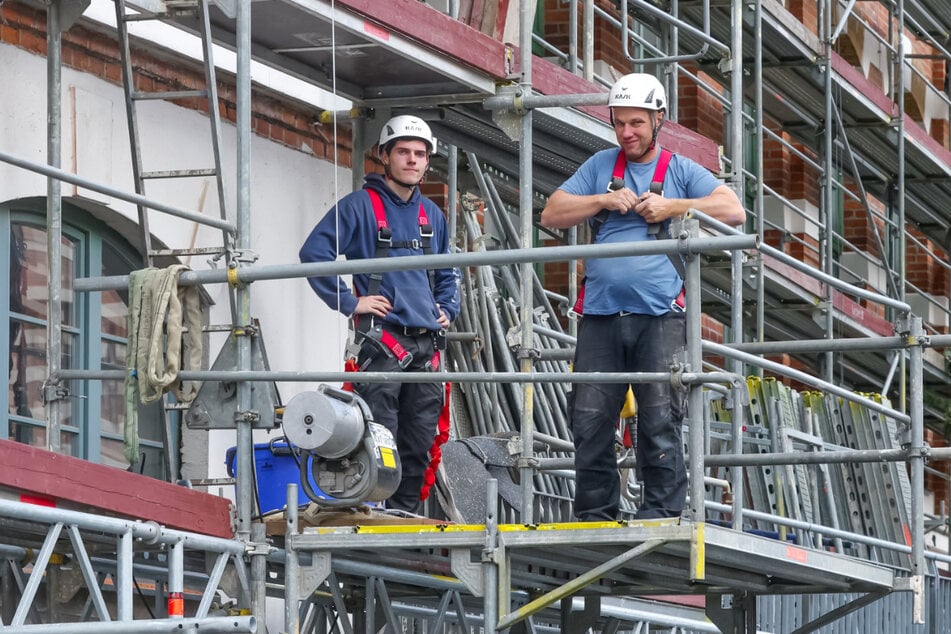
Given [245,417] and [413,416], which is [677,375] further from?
[413,416]

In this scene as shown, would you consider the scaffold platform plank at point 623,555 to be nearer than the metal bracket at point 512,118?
Yes

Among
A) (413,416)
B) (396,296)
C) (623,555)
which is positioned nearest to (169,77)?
(396,296)

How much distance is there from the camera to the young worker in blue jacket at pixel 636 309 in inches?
356

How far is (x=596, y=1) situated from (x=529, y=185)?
6586 millimetres

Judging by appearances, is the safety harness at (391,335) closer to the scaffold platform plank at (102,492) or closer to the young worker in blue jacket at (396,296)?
the young worker in blue jacket at (396,296)

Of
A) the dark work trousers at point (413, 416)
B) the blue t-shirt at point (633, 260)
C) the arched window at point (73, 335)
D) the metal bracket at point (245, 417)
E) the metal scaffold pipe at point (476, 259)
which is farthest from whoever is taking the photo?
the arched window at point (73, 335)

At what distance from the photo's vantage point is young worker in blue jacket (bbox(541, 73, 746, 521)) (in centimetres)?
905

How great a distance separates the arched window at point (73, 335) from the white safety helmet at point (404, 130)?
190cm

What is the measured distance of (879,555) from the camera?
1655 cm

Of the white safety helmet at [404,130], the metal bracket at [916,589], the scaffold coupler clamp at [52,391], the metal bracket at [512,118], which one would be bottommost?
the metal bracket at [916,589]

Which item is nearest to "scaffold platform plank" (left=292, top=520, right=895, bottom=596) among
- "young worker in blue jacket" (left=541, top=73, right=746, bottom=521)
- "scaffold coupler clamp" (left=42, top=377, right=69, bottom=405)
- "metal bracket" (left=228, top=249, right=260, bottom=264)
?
"young worker in blue jacket" (left=541, top=73, right=746, bottom=521)

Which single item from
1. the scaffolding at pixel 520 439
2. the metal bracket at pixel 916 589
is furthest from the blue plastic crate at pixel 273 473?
the metal bracket at pixel 916 589

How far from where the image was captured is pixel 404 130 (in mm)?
10445

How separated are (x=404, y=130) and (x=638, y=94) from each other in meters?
1.58
